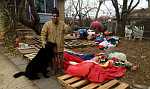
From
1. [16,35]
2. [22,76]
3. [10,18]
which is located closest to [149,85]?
[22,76]

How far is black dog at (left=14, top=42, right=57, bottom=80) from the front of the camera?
5.76 m

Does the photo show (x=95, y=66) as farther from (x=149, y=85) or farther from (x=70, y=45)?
(x=70, y=45)

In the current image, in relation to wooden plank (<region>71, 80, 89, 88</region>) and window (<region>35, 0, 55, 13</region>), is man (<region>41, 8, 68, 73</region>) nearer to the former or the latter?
wooden plank (<region>71, 80, 89, 88</region>)

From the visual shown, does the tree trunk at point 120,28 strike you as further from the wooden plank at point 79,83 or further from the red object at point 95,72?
the wooden plank at point 79,83

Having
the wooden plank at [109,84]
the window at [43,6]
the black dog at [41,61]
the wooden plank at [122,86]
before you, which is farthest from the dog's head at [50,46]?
the window at [43,6]

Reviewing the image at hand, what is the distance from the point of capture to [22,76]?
6188 millimetres

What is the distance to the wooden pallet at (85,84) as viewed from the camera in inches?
187

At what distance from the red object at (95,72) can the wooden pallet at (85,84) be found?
0.13 metres

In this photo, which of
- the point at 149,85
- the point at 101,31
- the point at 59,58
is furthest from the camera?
the point at 101,31

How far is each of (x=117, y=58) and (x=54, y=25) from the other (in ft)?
6.52

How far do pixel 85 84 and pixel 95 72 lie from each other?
14.2 inches

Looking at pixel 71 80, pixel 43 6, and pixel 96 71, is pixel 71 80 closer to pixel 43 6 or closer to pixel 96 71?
pixel 96 71

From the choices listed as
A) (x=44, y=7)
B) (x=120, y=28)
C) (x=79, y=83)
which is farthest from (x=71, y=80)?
(x=44, y=7)

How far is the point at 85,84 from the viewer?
16.5ft
